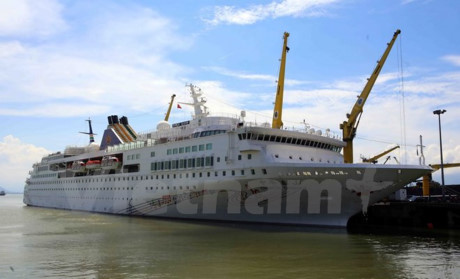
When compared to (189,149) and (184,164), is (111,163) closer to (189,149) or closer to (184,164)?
(184,164)

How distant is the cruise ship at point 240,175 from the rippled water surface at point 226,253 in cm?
191

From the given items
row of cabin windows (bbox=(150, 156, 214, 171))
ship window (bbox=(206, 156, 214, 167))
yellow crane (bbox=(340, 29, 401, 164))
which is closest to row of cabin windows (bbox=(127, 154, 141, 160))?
row of cabin windows (bbox=(150, 156, 214, 171))

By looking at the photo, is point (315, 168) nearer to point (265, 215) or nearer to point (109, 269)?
point (265, 215)

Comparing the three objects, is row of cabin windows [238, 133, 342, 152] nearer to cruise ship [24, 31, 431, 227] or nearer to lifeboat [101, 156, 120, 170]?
cruise ship [24, 31, 431, 227]

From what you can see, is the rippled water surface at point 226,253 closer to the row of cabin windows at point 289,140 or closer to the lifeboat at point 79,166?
the row of cabin windows at point 289,140

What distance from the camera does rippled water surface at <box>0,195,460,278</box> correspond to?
15695mm

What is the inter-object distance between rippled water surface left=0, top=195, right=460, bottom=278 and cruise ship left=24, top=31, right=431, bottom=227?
1912 mm

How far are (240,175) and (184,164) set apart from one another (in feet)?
21.6

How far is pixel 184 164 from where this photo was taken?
33.9m

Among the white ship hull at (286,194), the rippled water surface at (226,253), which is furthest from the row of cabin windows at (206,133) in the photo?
the rippled water surface at (226,253)

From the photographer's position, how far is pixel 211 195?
1232 inches

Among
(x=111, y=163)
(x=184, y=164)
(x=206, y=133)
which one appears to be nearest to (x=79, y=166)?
(x=111, y=163)

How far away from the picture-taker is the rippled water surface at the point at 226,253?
15695 millimetres

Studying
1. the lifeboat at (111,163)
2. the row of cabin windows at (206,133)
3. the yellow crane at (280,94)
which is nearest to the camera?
the row of cabin windows at (206,133)
